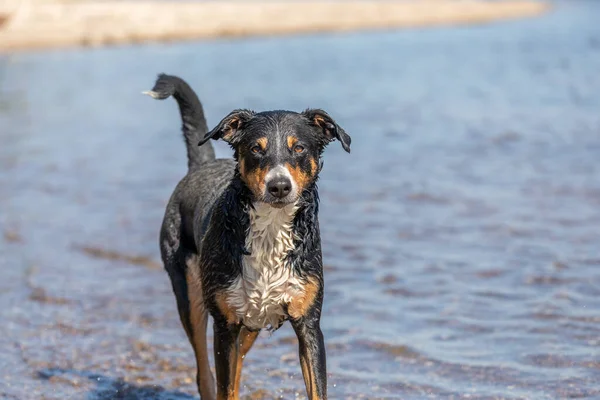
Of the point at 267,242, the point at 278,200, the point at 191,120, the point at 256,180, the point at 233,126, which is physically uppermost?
the point at 191,120

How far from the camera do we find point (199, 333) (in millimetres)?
5832

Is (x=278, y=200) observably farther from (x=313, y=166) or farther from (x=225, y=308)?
(x=225, y=308)

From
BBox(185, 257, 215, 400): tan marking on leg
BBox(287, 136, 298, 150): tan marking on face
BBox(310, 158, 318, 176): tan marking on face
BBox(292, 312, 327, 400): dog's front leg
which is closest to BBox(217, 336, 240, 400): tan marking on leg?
BBox(292, 312, 327, 400): dog's front leg

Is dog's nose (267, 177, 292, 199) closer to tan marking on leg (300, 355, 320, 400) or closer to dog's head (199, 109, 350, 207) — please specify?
dog's head (199, 109, 350, 207)

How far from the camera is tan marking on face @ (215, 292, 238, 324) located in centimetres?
488

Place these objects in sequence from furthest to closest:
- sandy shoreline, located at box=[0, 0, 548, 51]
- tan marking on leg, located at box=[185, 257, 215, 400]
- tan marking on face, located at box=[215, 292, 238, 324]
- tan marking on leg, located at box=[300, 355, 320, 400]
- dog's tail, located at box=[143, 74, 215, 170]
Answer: sandy shoreline, located at box=[0, 0, 548, 51] < dog's tail, located at box=[143, 74, 215, 170] < tan marking on leg, located at box=[185, 257, 215, 400] < tan marking on face, located at box=[215, 292, 238, 324] < tan marking on leg, located at box=[300, 355, 320, 400]

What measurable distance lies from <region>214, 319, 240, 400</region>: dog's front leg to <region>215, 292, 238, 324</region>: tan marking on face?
0.04 meters

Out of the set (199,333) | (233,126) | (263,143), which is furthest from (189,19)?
(263,143)

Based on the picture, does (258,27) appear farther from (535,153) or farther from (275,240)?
(275,240)

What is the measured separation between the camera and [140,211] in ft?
35.9


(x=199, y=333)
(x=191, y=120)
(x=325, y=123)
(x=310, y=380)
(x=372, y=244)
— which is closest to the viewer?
(x=310, y=380)

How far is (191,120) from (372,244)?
3.33 meters

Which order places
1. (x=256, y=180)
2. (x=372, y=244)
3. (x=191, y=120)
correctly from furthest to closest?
(x=372, y=244), (x=191, y=120), (x=256, y=180)

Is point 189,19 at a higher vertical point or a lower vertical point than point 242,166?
higher
